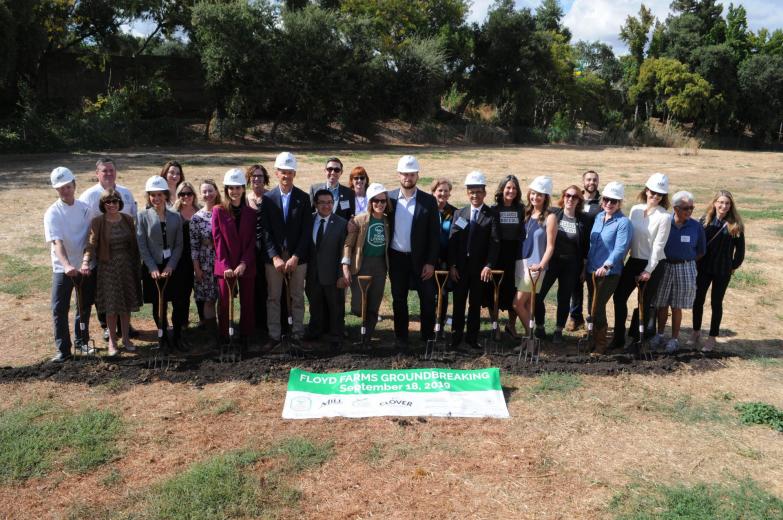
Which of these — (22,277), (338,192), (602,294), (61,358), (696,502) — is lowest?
(696,502)

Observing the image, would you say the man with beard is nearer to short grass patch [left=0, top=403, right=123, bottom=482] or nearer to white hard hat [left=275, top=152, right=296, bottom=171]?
white hard hat [left=275, top=152, right=296, bottom=171]

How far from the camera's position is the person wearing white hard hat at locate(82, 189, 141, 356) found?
6.03m

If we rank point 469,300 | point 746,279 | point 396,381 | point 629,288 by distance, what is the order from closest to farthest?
point 396,381 → point 629,288 → point 469,300 → point 746,279

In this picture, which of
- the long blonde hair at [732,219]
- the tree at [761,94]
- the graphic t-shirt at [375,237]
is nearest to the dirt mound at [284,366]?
the graphic t-shirt at [375,237]

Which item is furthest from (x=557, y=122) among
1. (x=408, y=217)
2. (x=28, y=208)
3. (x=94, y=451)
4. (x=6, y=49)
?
(x=94, y=451)

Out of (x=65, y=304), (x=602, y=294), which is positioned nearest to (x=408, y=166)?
(x=602, y=294)

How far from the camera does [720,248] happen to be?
260 inches

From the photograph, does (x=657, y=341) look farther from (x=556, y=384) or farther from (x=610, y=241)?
(x=556, y=384)

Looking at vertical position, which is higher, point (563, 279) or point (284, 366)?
point (563, 279)

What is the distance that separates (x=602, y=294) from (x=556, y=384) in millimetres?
1235

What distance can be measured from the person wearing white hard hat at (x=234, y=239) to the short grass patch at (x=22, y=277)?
12.9 ft

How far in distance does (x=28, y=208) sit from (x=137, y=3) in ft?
60.7

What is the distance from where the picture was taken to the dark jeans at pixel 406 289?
645 centimetres

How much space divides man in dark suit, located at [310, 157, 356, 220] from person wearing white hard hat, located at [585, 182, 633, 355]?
2.72 metres
